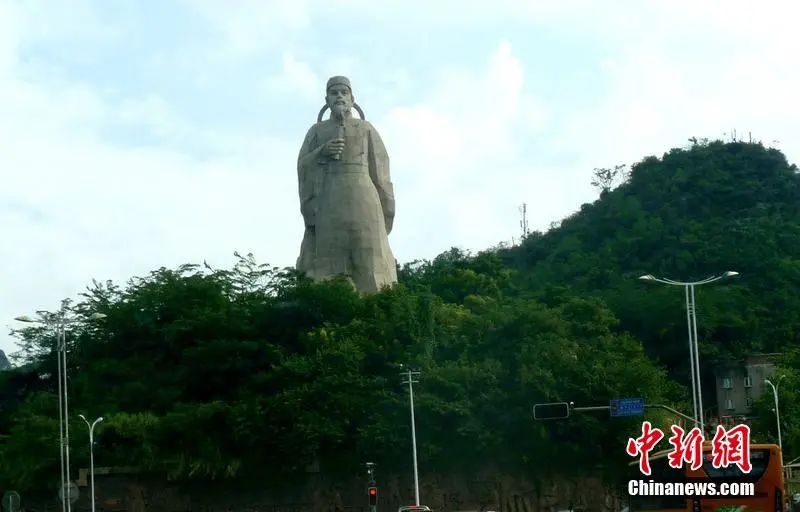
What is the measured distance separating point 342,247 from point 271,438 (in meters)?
8.33

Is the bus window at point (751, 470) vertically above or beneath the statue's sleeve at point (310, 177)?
beneath

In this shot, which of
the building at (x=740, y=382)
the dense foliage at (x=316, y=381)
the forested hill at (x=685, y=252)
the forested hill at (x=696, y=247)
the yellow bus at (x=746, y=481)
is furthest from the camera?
the forested hill at (x=696, y=247)

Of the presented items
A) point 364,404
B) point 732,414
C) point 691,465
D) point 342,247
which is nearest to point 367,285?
point 342,247

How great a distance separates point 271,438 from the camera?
40750 mm

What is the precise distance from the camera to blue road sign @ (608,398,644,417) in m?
30.9

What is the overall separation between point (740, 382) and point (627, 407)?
24960mm

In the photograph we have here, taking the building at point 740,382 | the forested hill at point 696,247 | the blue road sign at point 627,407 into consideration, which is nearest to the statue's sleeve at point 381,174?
the forested hill at point 696,247

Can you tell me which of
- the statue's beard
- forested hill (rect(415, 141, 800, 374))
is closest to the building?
forested hill (rect(415, 141, 800, 374))

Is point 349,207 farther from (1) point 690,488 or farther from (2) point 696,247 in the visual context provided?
(1) point 690,488

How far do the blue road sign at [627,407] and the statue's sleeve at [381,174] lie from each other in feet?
59.7

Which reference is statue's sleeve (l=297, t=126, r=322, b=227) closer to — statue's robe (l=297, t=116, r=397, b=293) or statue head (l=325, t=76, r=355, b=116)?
statue's robe (l=297, t=116, r=397, b=293)

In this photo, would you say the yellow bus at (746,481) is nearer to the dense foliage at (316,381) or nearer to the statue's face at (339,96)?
the dense foliage at (316,381)

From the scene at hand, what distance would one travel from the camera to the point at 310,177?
156ft

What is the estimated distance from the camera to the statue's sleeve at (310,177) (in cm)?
4747
